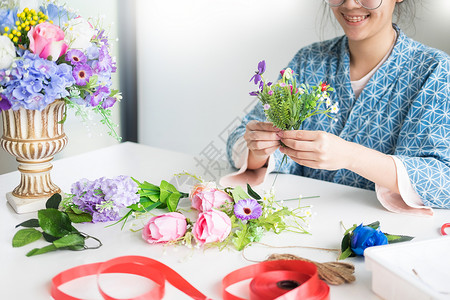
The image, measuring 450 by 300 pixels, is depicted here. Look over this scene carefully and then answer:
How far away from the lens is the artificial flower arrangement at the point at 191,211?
3.68 ft

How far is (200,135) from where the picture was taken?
3.30 m

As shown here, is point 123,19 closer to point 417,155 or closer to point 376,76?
point 376,76

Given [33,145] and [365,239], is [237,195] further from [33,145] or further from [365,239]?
[33,145]

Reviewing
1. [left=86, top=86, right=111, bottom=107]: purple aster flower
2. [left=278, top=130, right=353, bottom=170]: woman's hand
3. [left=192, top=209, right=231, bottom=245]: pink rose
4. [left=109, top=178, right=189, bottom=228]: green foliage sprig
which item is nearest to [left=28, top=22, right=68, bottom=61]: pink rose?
[left=86, top=86, right=111, bottom=107]: purple aster flower

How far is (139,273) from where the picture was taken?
1.01 m

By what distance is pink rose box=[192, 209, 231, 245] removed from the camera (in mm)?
1099

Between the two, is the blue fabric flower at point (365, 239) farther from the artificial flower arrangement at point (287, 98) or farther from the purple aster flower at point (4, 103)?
the purple aster flower at point (4, 103)

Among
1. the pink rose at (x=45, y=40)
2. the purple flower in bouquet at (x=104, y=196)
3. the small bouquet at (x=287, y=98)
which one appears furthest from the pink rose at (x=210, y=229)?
the pink rose at (x=45, y=40)

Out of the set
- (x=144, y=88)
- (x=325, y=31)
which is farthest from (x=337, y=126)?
(x=144, y=88)

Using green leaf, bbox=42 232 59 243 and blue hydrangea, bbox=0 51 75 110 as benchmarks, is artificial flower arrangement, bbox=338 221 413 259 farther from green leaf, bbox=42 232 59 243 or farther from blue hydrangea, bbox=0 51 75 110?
blue hydrangea, bbox=0 51 75 110

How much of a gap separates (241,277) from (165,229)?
0.24 m

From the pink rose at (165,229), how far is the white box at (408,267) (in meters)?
0.44

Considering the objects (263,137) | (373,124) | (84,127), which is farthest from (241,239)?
(84,127)

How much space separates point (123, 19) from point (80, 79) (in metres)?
2.31
